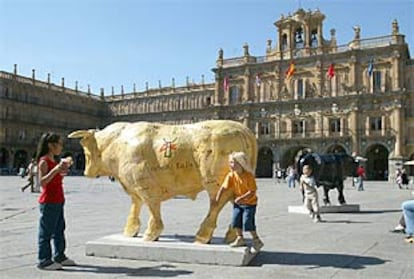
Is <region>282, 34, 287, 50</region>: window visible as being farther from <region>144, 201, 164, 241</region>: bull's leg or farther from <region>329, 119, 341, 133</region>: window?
<region>144, 201, 164, 241</region>: bull's leg

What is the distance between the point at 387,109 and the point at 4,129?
4030cm

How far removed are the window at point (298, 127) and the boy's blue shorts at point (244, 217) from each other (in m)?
45.9

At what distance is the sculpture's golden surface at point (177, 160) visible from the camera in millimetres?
6184

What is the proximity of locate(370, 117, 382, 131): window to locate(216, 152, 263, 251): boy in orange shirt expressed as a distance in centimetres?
4389

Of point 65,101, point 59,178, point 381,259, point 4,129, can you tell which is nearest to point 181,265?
point 59,178

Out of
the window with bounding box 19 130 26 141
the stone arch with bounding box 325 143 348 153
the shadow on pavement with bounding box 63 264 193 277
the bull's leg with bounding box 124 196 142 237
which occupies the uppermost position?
the window with bounding box 19 130 26 141

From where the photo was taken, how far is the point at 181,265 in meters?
5.77

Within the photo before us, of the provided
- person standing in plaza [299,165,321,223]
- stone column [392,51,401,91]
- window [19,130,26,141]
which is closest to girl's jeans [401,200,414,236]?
person standing in plaza [299,165,321,223]

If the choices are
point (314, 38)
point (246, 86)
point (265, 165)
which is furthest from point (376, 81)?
point (265, 165)

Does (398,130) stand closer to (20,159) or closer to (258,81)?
(258,81)

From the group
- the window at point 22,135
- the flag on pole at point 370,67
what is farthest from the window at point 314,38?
the window at point 22,135

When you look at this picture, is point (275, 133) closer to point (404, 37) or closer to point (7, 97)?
point (404, 37)

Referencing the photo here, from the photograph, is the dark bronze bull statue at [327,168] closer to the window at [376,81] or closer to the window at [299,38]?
the window at [376,81]

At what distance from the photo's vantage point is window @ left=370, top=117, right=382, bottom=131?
47.0 metres
